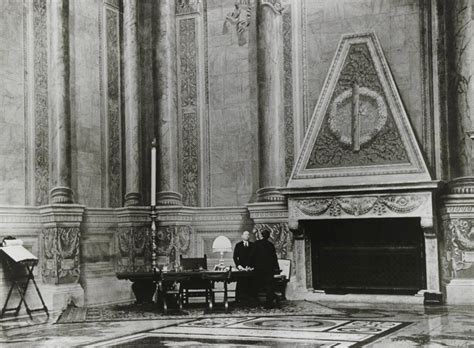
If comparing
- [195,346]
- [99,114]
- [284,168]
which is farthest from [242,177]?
[195,346]

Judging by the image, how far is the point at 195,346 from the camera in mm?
7441

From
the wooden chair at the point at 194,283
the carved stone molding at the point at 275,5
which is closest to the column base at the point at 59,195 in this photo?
the wooden chair at the point at 194,283

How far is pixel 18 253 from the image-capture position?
1020 centimetres

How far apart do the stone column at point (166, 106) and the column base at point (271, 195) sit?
1467 millimetres

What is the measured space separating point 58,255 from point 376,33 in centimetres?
610

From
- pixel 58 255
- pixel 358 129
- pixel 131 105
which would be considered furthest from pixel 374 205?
pixel 58 255

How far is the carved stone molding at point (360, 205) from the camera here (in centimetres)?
1137

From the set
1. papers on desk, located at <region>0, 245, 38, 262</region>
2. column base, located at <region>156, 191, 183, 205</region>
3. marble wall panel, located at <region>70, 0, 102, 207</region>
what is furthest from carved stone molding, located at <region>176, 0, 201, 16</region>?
papers on desk, located at <region>0, 245, 38, 262</region>

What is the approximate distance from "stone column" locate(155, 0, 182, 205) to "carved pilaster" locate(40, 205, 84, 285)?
206 centimetres

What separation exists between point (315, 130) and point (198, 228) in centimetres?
273

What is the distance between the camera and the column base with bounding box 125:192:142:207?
500 inches

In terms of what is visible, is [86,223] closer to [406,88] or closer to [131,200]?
[131,200]

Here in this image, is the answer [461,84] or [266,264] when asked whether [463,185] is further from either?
[266,264]

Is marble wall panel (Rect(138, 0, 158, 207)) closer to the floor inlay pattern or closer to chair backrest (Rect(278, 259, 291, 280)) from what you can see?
chair backrest (Rect(278, 259, 291, 280))
